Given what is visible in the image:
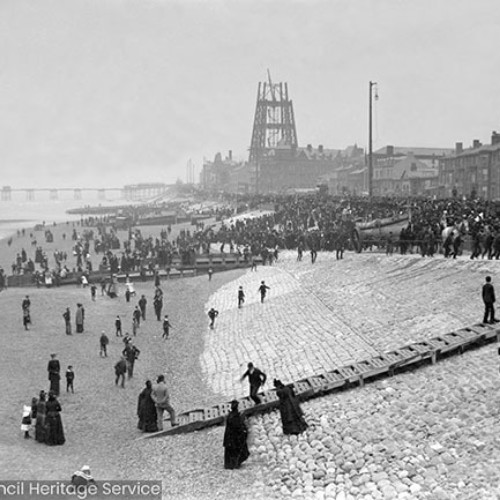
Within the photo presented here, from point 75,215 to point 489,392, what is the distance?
166 m

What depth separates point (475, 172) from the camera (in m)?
69.9

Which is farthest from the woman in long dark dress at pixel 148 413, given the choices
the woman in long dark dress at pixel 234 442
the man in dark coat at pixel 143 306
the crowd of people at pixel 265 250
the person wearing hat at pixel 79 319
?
the man in dark coat at pixel 143 306

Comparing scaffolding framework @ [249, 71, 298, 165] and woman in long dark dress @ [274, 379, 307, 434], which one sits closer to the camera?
woman in long dark dress @ [274, 379, 307, 434]

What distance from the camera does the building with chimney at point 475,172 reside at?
66250 millimetres

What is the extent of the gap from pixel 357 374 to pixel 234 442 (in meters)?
3.69

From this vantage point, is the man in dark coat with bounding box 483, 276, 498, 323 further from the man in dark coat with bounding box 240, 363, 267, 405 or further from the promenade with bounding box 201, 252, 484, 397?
the man in dark coat with bounding box 240, 363, 267, 405

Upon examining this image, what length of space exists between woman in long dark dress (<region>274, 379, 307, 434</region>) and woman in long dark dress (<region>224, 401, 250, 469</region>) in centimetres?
103

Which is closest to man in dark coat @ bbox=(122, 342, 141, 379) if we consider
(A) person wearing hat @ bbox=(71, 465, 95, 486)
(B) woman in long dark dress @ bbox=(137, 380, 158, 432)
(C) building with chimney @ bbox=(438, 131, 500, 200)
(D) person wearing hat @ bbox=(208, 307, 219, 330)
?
(B) woman in long dark dress @ bbox=(137, 380, 158, 432)

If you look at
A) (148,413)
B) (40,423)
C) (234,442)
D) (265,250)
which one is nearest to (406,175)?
(265,250)

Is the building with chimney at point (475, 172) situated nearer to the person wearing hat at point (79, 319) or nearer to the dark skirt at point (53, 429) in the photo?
the person wearing hat at point (79, 319)

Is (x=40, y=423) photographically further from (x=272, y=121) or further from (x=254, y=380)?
(x=272, y=121)

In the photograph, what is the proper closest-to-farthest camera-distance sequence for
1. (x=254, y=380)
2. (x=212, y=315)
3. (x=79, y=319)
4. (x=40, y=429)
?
(x=40, y=429)
(x=254, y=380)
(x=79, y=319)
(x=212, y=315)

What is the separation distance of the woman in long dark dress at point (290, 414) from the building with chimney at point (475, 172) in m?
51.2

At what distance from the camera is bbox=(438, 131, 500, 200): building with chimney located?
6625 centimetres
